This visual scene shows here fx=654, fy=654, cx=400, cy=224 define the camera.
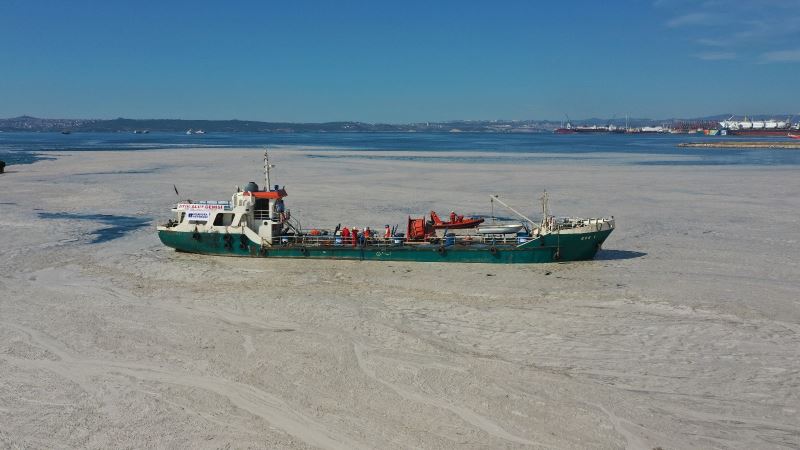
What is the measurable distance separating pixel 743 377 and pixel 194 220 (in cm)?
2252

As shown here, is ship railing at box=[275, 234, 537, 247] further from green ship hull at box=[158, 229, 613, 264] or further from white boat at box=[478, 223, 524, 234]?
white boat at box=[478, 223, 524, 234]

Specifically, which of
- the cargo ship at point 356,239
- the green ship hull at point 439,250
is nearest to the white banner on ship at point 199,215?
the cargo ship at point 356,239

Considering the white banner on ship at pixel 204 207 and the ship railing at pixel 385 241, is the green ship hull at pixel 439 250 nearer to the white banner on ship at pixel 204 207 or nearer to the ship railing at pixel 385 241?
the ship railing at pixel 385 241

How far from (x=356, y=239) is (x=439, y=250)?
3560 mm

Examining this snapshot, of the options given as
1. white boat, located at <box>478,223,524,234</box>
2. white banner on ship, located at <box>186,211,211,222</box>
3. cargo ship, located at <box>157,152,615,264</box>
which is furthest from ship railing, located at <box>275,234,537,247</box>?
white banner on ship, located at <box>186,211,211,222</box>

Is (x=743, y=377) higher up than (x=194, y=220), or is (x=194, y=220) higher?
(x=194, y=220)

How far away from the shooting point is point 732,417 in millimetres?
13273

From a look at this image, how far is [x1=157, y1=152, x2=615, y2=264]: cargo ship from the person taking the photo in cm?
2716

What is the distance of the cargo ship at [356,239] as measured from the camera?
89.1 ft

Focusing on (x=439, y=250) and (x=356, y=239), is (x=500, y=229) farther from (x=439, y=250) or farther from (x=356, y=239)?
(x=356, y=239)

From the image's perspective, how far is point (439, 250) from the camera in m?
27.1

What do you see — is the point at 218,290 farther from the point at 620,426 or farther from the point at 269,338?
the point at 620,426

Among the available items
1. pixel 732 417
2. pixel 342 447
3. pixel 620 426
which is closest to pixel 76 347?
pixel 342 447

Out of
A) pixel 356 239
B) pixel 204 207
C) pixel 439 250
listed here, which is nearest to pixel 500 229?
pixel 439 250
